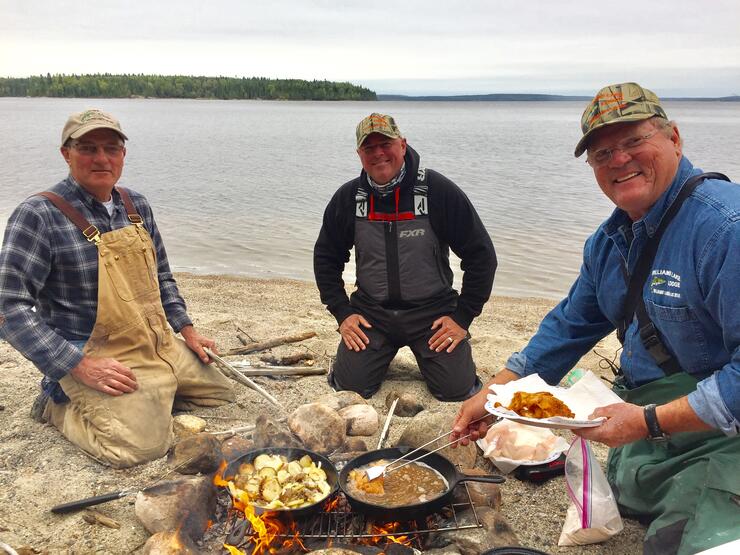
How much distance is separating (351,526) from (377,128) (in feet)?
10.3

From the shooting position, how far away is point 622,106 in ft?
9.25

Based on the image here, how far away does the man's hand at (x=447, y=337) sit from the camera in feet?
18.2

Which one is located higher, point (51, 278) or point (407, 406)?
point (51, 278)

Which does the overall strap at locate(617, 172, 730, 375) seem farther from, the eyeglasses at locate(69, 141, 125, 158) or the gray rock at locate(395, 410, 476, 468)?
the eyeglasses at locate(69, 141, 125, 158)

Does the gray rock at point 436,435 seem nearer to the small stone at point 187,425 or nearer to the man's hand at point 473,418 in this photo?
the man's hand at point 473,418

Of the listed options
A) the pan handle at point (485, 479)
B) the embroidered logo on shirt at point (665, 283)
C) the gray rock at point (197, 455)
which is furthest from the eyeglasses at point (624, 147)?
the gray rock at point (197, 455)

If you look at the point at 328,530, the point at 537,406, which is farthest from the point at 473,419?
the point at 328,530

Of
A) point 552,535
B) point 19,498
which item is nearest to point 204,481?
point 19,498

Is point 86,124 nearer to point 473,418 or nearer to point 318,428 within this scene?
point 318,428

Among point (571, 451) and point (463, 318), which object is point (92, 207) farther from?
point (571, 451)

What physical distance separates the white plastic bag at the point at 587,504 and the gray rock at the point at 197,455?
2.00m

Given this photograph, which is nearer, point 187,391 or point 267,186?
point 187,391

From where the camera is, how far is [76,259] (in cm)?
432

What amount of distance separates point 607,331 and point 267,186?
1826 cm
